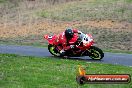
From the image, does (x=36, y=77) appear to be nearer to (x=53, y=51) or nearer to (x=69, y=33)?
(x=69, y=33)

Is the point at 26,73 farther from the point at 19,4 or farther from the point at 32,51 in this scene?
the point at 19,4

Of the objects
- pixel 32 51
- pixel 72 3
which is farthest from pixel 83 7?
pixel 32 51

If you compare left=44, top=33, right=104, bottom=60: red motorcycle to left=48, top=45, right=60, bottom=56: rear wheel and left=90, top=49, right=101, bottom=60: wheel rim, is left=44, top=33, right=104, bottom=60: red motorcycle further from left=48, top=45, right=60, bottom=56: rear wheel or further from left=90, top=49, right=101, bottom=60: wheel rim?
left=48, top=45, right=60, bottom=56: rear wheel

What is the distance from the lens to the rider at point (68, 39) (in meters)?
20.8

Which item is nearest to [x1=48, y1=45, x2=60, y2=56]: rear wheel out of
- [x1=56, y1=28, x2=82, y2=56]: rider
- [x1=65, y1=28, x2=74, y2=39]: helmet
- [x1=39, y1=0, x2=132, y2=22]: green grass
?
[x1=56, y1=28, x2=82, y2=56]: rider

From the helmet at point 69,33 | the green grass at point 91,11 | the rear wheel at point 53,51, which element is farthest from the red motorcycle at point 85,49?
the green grass at point 91,11

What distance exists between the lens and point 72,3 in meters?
52.3

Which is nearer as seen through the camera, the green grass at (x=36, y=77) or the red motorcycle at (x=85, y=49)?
the green grass at (x=36, y=77)

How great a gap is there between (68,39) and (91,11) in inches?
995

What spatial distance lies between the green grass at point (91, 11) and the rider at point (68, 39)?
20.4m

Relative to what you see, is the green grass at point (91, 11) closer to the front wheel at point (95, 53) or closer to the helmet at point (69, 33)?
the front wheel at point (95, 53)

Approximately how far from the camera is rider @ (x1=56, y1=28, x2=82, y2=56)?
68.1 ft

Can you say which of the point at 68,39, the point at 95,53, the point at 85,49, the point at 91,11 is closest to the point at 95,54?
the point at 95,53

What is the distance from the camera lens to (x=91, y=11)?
46.0 meters
